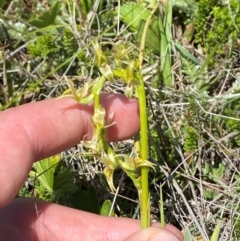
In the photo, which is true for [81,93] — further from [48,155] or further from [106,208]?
[106,208]

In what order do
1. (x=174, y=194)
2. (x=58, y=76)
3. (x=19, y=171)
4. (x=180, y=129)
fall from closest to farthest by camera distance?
1. (x=19, y=171)
2. (x=174, y=194)
3. (x=180, y=129)
4. (x=58, y=76)

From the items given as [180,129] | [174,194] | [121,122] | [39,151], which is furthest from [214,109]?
[39,151]

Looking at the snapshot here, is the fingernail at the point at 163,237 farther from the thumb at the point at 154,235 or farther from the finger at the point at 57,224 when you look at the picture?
the finger at the point at 57,224

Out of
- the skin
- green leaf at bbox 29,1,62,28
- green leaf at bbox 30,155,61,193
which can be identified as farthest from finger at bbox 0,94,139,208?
green leaf at bbox 29,1,62,28

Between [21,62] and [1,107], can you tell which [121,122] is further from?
[21,62]

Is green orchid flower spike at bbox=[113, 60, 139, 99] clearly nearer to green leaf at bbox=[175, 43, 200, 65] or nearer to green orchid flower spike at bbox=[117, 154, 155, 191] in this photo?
green orchid flower spike at bbox=[117, 154, 155, 191]
